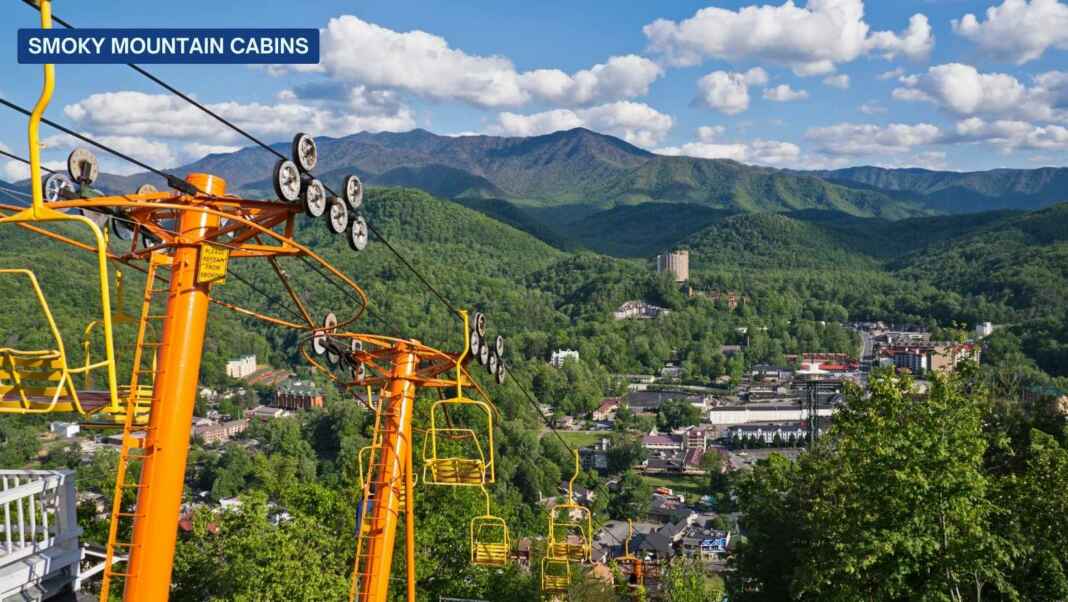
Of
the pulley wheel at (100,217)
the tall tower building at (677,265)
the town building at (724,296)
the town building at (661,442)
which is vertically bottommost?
the town building at (661,442)

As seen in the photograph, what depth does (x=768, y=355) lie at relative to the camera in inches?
5032

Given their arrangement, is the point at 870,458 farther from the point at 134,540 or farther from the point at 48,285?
the point at 48,285

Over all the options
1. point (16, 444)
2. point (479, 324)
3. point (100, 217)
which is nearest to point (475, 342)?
point (479, 324)

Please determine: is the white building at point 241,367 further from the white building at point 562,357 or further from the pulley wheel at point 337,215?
the pulley wheel at point 337,215

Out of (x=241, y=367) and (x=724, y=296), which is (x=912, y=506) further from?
(x=724, y=296)

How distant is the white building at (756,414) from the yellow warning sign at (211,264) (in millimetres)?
88160

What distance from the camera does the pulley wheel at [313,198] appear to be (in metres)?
6.15

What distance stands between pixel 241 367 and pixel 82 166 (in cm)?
10615

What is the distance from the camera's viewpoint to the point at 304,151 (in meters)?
6.23

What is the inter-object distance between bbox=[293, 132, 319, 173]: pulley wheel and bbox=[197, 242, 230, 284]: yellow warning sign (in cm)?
78

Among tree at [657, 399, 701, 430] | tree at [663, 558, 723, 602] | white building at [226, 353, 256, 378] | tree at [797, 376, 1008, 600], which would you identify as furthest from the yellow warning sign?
white building at [226, 353, 256, 378]

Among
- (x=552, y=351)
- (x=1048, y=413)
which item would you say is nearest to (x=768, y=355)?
(x=552, y=351)

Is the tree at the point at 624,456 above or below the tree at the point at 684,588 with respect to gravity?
below

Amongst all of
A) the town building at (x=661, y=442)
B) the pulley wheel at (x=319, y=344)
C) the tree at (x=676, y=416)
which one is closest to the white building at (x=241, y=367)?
the tree at (x=676, y=416)
